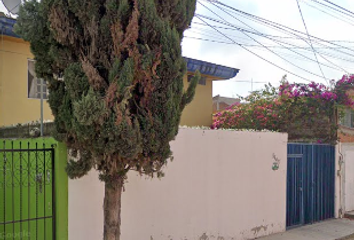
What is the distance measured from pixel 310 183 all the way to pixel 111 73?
765 cm

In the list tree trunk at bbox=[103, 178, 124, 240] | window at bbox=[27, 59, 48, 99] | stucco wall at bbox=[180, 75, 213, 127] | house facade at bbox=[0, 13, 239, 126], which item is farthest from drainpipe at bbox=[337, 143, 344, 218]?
tree trunk at bbox=[103, 178, 124, 240]

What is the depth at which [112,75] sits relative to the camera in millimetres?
4094

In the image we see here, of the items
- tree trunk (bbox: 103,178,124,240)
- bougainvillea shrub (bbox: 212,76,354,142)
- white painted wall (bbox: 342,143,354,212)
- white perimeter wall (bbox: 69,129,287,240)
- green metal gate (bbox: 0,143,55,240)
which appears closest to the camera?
tree trunk (bbox: 103,178,124,240)

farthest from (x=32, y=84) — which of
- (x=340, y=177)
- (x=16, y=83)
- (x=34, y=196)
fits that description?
(x=340, y=177)

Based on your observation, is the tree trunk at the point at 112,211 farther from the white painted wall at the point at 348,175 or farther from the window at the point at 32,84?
the white painted wall at the point at 348,175

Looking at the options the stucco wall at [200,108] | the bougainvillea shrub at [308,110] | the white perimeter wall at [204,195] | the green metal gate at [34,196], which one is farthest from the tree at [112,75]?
the stucco wall at [200,108]

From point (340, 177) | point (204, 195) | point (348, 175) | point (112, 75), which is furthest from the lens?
point (348, 175)

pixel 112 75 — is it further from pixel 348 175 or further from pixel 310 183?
pixel 348 175

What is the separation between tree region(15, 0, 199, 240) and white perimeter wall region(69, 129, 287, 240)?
1.22 metres

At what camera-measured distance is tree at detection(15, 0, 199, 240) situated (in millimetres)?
4086

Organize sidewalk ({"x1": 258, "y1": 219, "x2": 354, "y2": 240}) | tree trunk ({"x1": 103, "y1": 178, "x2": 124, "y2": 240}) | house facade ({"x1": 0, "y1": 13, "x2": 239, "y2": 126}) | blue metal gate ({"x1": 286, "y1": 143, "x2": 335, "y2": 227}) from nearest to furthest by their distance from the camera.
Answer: tree trunk ({"x1": 103, "y1": 178, "x2": 124, "y2": 240}) < house facade ({"x1": 0, "y1": 13, "x2": 239, "y2": 126}) < sidewalk ({"x1": 258, "y1": 219, "x2": 354, "y2": 240}) < blue metal gate ({"x1": 286, "y1": 143, "x2": 335, "y2": 227})

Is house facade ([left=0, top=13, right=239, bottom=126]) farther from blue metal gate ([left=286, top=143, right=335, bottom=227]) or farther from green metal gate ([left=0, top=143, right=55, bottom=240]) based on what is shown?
blue metal gate ([left=286, top=143, right=335, bottom=227])

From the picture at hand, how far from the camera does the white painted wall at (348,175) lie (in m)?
11.8

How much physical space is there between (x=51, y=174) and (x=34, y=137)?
89cm
